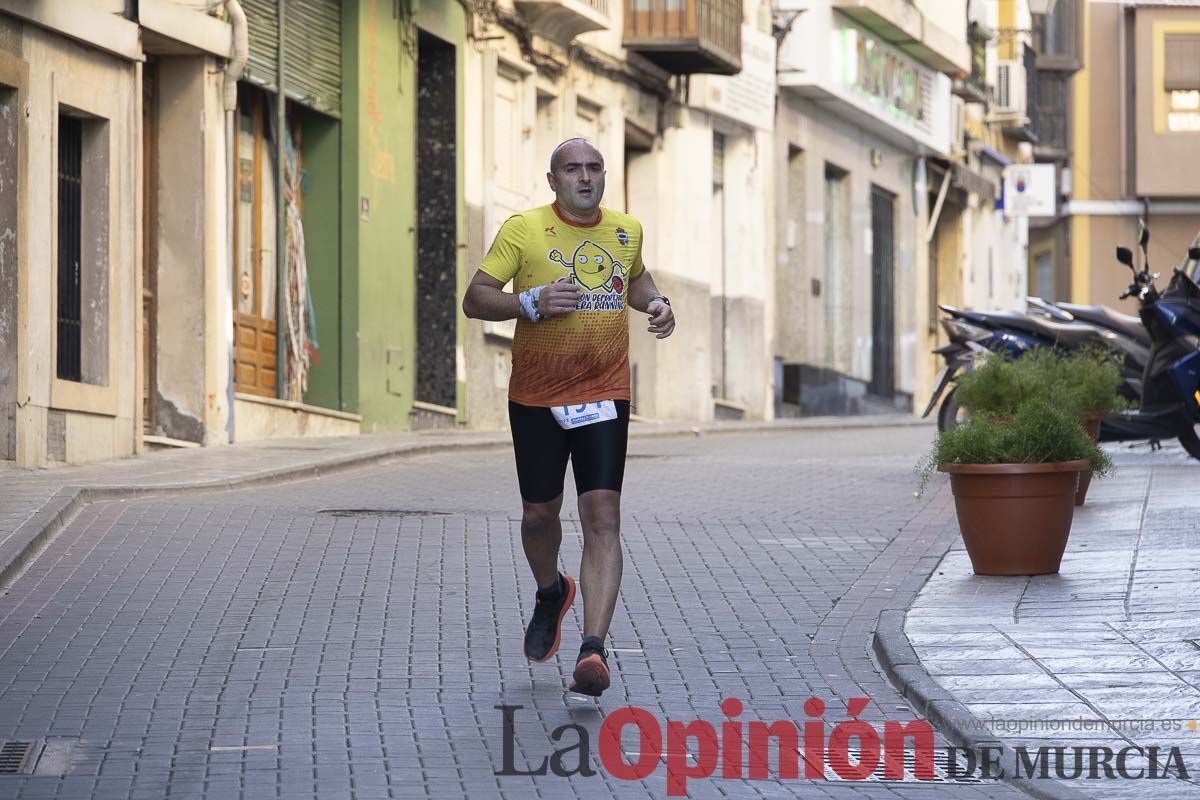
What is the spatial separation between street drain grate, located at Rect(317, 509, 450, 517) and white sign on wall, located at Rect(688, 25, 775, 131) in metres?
19.3

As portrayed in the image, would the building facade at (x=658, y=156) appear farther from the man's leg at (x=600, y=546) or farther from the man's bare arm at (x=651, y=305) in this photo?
the man's leg at (x=600, y=546)

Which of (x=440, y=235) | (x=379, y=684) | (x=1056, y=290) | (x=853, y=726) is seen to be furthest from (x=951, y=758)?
(x=1056, y=290)

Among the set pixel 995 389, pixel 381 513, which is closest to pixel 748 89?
pixel 381 513

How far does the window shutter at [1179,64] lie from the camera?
58031 mm

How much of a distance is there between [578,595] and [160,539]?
2681 millimetres

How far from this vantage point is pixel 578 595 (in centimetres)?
1045

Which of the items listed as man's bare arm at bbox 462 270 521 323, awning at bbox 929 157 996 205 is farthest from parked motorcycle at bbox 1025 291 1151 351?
awning at bbox 929 157 996 205

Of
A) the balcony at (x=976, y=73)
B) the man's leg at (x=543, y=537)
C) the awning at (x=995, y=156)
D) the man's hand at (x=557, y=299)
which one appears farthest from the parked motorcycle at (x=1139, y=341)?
the awning at (x=995, y=156)

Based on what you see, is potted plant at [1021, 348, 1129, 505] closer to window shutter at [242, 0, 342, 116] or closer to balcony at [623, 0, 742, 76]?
window shutter at [242, 0, 342, 116]

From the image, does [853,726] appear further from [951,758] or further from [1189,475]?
[1189,475]

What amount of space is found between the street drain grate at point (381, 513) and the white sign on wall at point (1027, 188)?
38.0 metres

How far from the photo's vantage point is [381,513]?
44.9 feet

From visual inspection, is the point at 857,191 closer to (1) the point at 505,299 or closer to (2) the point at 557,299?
(1) the point at 505,299

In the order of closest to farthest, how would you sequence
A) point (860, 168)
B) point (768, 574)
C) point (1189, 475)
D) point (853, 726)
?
1. point (853, 726)
2. point (768, 574)
3. point (1189, 475)
4. point (860, 168)
